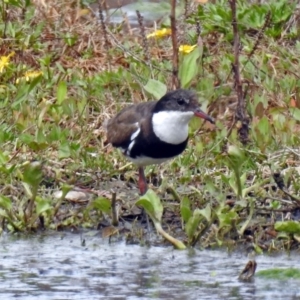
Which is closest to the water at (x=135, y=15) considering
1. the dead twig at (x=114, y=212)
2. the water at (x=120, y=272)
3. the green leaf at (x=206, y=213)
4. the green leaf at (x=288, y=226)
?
the dead twig at (x=114, y=212)

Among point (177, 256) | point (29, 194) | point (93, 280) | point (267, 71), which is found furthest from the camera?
point (267, 71)

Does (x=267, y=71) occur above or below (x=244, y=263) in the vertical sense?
above

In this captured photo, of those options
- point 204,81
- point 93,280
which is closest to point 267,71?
point 204,81

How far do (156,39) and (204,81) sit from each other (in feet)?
5.18

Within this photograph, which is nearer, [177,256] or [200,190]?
[177,256]

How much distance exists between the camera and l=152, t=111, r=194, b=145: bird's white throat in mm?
6434

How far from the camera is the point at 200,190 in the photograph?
6.45m

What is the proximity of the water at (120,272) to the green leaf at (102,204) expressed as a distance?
0.57ft

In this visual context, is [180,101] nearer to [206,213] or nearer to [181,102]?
[181,102]

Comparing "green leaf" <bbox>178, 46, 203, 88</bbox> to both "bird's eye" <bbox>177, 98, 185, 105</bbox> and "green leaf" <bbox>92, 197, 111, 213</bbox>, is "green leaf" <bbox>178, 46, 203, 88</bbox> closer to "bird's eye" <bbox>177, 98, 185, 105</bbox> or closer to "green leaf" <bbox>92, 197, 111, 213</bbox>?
"bird's eye" <bbox>177, 98, 185, 105</bbox>

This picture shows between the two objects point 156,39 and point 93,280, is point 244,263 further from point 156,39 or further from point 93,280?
point 156,39

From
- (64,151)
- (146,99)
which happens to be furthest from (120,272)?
(146,99)

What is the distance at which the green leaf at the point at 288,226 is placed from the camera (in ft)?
18.3

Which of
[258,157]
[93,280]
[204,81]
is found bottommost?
[93,280]
